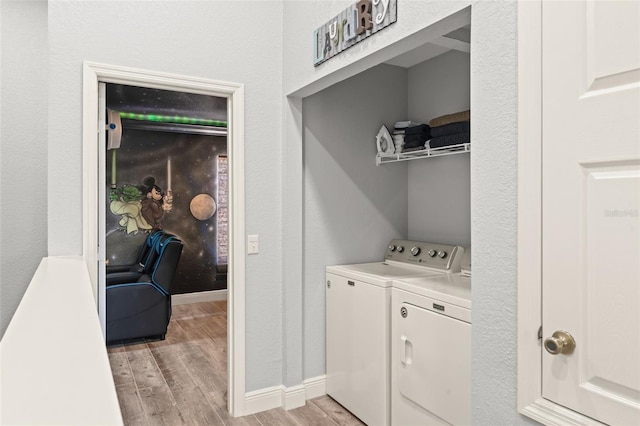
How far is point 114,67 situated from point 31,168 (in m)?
0.77

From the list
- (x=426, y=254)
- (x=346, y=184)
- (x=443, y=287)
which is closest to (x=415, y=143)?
(x=346, y=184)

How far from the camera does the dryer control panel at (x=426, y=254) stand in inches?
106

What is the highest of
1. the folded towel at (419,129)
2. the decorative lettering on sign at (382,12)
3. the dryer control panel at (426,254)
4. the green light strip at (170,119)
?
the green light strip at (170,119)

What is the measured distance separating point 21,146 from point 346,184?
6.33 feet

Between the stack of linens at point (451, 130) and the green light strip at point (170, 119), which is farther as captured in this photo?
the green light strip at point (170, 119)

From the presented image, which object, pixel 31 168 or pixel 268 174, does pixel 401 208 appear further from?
pixel 31 168

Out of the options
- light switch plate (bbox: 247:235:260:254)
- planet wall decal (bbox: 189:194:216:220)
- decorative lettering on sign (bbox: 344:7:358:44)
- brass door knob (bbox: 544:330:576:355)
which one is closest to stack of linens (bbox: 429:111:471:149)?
decorative lettering on sign (bbox: 344:7:358:44)

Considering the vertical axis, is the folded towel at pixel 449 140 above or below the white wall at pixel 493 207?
above

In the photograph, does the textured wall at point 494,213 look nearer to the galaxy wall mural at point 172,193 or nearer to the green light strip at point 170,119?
the galaxy wall mural at point 172,193

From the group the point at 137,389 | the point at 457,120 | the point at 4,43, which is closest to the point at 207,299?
the point at 137,389

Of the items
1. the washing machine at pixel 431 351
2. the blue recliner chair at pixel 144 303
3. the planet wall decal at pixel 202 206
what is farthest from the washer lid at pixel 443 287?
the planet wall decal at pixel 202 206

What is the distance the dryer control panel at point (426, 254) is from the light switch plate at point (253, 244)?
3.16ft

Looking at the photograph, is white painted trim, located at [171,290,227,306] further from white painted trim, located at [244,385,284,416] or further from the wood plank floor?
white painted trim, located at [244,385,284,416]

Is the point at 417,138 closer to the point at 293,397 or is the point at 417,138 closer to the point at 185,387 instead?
the point at 293,397
